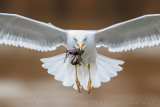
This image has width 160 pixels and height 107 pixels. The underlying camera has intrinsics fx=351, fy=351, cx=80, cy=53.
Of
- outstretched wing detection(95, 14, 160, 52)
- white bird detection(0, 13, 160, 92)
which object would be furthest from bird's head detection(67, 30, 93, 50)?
outstretched wing detection(95, 14, 160, 52)

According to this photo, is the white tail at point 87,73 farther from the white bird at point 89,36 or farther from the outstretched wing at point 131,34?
the outstretched wing at point 131,34

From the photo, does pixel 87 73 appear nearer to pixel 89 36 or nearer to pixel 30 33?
pixel 89 36

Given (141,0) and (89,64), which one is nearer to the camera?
(89,64)

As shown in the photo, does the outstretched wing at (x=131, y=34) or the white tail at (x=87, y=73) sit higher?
the outstretched wing at (x=131, y=34)

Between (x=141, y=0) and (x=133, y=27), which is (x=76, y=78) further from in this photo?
(x=141, y=0)

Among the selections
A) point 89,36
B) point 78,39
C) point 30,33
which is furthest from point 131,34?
point 30,33

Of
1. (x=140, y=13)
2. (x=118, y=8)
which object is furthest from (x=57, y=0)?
(x=140, y=13)

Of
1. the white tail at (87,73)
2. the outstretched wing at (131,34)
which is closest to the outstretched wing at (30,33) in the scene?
the white tail at (87,73)

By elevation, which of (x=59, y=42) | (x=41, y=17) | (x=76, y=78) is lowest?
(x=76, y=78)

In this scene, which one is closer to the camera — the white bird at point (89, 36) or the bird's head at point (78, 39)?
the bird's head at point (78, 39)
